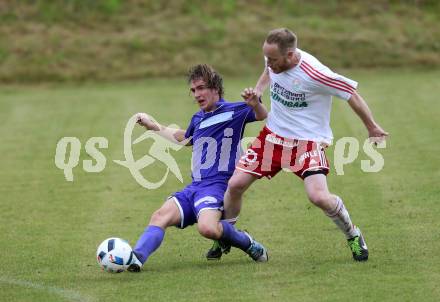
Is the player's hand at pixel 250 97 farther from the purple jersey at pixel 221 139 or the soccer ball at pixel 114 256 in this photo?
the soccer ball at pixel 114 256

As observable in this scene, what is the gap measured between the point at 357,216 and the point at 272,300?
321 centimetres

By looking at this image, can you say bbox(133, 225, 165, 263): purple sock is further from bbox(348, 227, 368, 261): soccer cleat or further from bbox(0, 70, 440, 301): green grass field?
Result: bbox(348, 227, 368, 261): soccer cleat

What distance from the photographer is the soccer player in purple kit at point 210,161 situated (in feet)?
24.1

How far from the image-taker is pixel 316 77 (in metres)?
7.21

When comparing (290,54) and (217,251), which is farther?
(217,251)

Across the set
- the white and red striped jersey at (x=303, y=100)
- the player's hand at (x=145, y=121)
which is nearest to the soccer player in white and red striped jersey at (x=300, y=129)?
the white and red striped jersey at (x=303, y=100)

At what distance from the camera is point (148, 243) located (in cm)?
718

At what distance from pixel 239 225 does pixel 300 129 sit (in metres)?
1.91

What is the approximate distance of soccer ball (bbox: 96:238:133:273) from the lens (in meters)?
7.03

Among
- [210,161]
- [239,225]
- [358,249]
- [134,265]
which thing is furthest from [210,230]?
[239,225]

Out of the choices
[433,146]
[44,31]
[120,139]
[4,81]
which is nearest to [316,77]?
[433,146]

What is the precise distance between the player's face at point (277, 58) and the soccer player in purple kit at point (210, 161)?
277mm

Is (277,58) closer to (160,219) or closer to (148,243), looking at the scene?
(160,219)

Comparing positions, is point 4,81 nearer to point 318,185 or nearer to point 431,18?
point 431,18
